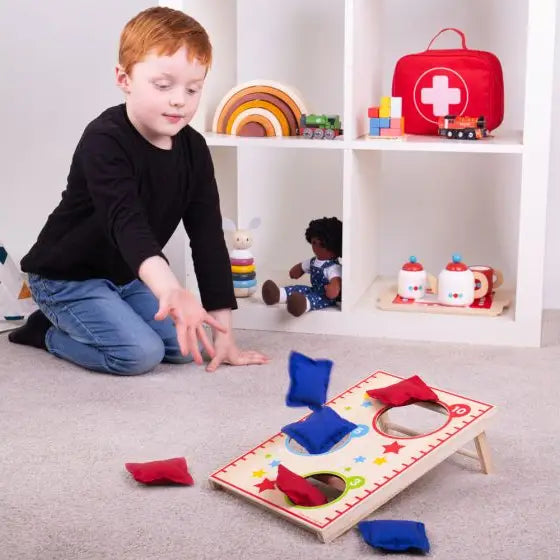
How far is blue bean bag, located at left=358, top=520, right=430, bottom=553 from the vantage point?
103cm

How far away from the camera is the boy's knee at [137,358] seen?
1.57 m

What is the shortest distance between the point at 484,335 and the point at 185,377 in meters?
0.53

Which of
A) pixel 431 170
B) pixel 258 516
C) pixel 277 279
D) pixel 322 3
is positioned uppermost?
pixel 322 3

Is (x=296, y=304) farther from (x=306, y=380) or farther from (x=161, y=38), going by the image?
(x=306, y=380)

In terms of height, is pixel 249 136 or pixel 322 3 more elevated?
pixel 322 3

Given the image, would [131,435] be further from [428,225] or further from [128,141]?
→ [428,225]

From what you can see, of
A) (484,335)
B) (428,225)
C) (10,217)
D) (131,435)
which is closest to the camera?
(131,435)

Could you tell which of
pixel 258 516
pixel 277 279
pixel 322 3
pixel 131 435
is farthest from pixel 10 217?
pixel 258 516

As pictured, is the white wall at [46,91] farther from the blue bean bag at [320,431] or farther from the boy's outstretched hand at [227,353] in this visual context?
the blue bean bag at [320,431]

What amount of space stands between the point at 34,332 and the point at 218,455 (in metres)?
0.59

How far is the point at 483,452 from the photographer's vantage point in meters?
1.21

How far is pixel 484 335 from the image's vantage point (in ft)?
5.71

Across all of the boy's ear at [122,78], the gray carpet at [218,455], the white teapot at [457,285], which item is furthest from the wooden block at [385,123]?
the boy's ear at [122,78]

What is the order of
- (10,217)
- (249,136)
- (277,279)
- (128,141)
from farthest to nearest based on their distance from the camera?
(10,217)
(277,279)
(249,136)
(128,141)
